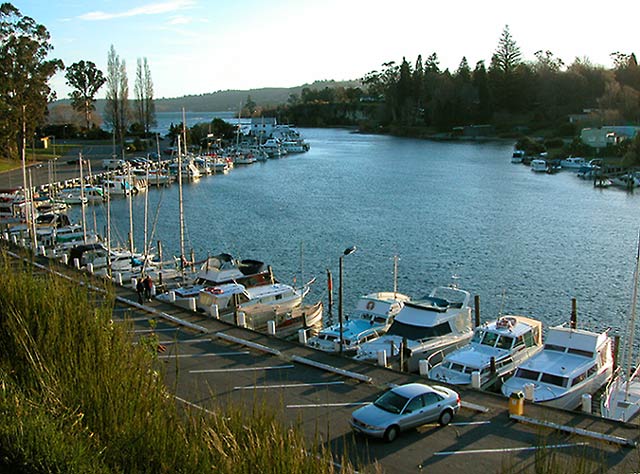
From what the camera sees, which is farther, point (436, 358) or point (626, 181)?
point (626, 181)

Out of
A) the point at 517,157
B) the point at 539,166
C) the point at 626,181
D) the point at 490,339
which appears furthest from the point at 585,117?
the point at 490,339

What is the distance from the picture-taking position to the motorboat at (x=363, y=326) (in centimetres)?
2356

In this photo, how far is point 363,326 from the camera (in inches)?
989

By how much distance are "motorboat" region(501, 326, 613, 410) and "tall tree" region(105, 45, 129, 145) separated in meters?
97.4

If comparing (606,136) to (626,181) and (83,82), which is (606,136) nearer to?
(626,181)

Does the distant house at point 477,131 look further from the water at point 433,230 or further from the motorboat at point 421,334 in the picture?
the motorboat at point 421,334

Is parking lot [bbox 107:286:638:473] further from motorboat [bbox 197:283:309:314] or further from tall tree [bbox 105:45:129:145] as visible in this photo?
tall tree [bbox 105:45:129:145]

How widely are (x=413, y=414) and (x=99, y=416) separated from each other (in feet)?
22.6

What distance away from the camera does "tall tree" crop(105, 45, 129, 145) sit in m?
111

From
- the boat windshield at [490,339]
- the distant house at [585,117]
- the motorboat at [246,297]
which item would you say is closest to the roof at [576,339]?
the boat windshield at [490,339]

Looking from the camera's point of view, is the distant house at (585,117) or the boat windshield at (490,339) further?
the distant house at (585,117)

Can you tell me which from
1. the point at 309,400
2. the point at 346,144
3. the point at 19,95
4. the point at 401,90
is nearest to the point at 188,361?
the point at 309,400

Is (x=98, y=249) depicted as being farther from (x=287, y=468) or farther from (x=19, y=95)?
(x=19, y=95)

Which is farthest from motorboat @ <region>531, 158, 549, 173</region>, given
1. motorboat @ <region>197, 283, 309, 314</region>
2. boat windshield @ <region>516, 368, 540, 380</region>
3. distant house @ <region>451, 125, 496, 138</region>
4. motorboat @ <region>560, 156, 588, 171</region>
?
boat windshield @ <region>516, 368, 540, 380</region>
